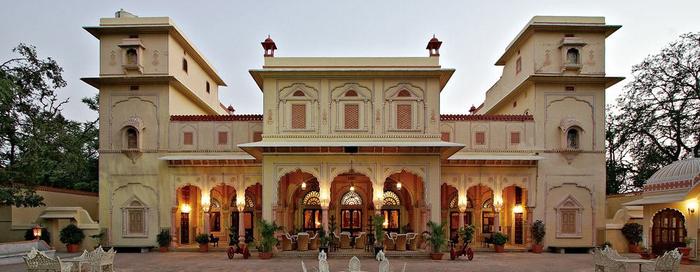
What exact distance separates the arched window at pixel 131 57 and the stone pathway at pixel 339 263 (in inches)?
315

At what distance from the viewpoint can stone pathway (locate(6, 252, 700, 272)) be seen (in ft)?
56.6

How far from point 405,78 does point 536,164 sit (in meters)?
6.99

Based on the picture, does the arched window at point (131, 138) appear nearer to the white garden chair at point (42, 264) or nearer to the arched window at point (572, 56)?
the white garden chair at point (42, 264)

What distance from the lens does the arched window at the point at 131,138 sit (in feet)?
79.5

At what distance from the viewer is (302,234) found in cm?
2148

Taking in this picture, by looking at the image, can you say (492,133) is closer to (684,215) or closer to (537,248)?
(537,248)

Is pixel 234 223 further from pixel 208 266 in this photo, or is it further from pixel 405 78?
pixel 405 78

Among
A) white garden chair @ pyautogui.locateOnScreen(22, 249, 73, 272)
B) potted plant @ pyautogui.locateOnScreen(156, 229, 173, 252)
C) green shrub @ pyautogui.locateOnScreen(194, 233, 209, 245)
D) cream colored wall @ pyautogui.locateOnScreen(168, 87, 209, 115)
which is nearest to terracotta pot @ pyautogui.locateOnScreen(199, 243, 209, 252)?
green shrub @ pyautogui.locateOnScreen(194, 233, 209, 245)

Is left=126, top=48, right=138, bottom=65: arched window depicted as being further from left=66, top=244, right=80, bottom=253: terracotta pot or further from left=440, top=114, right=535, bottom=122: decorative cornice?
left=440, top=114, right=535, bottom=122: decorative cornice

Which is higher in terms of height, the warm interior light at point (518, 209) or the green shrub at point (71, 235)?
the warm interior light at point (518, 209)

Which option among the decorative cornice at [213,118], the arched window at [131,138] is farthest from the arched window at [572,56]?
the arched window at [131,138]

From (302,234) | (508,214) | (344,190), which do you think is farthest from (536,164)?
(302,234)

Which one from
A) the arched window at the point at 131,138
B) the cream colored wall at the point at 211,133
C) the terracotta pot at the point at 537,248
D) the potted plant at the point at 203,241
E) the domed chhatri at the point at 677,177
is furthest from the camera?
the cream colored wall at the point at 211,133

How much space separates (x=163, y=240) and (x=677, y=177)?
19.5 m
